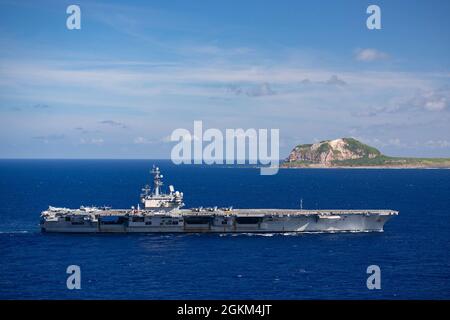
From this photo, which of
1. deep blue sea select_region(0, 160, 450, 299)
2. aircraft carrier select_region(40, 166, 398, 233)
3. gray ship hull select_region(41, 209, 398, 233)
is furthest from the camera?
gray ship hull select_region(41, 209, 398, 233)

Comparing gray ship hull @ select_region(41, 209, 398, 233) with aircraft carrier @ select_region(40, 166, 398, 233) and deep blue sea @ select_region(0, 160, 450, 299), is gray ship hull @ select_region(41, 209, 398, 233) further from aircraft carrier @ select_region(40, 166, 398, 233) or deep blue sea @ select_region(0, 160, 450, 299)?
deep blue sea @ select_region(0, 160, 450, 299)

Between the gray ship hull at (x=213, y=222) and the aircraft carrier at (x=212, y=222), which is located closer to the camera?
the aircraft carrier at (x=212, y=222)

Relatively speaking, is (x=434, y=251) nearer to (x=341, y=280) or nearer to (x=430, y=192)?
(x=341, y=280)

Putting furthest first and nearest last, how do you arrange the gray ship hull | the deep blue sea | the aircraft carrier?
the gray ship hull
the aircraft carrier
the deep blue sea

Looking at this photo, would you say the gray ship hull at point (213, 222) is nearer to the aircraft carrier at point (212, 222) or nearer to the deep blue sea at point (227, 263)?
the aircraft carrier at point (212, 222)

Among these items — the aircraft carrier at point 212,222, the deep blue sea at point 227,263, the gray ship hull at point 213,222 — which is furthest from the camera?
the gray ship hull at point 213,222

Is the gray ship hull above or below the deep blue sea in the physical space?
above

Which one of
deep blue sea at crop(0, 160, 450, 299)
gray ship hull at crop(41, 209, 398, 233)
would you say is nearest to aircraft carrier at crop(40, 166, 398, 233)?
gray ship hull at crop(41, 209, 398, 233)

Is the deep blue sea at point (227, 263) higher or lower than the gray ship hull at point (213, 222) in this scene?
lower

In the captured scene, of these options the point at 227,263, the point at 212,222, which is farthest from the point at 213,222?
the point at 227,263

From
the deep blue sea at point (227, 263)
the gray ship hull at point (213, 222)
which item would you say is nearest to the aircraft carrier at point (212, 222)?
the gray ship hull at point (213, 222)

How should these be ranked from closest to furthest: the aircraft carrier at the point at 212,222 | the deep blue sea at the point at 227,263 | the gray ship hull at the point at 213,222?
the deep blue sea at the point at 227,263, the aircraft carrier at the point at 212,222, the gray ship hull at the point at 213,222
